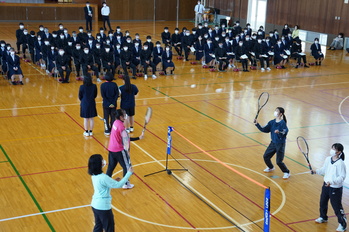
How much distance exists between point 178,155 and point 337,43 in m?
26.4

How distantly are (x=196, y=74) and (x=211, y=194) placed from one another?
14608 millimetres

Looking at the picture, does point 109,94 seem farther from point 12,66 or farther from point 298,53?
point 298,53

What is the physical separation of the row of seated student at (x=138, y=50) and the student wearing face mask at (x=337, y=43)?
23.4 feet

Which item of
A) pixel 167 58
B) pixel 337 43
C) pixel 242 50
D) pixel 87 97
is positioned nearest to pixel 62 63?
pixel 167 58

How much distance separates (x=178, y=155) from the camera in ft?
44.8

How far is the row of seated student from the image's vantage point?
23.5 metres

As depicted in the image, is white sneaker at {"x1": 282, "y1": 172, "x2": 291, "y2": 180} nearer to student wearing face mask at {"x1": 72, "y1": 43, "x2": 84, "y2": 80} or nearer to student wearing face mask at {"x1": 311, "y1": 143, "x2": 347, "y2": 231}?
student wearing face mask at {"x1": 311, "y1": 143, "x2": 347, "y2": 231}

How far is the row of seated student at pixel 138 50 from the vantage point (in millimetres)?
23453

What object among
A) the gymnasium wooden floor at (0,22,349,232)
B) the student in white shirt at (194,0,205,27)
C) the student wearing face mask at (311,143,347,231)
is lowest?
the gymnasium wooden floor at (0,22,349,232)

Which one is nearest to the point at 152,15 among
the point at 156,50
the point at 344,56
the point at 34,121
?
the point at 344,56

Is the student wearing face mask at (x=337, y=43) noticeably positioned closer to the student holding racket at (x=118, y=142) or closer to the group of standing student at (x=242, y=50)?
the group of standing student at (x=242, y=50)

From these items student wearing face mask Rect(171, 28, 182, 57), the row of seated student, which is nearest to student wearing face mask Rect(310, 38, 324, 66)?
the row of seated student

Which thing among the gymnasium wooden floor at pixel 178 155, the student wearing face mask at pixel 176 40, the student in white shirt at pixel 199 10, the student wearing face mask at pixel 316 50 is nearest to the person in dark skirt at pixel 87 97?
the gymnasium wooden floor at pixel 178 155

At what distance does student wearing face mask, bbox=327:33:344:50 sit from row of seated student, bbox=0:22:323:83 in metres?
7.15
